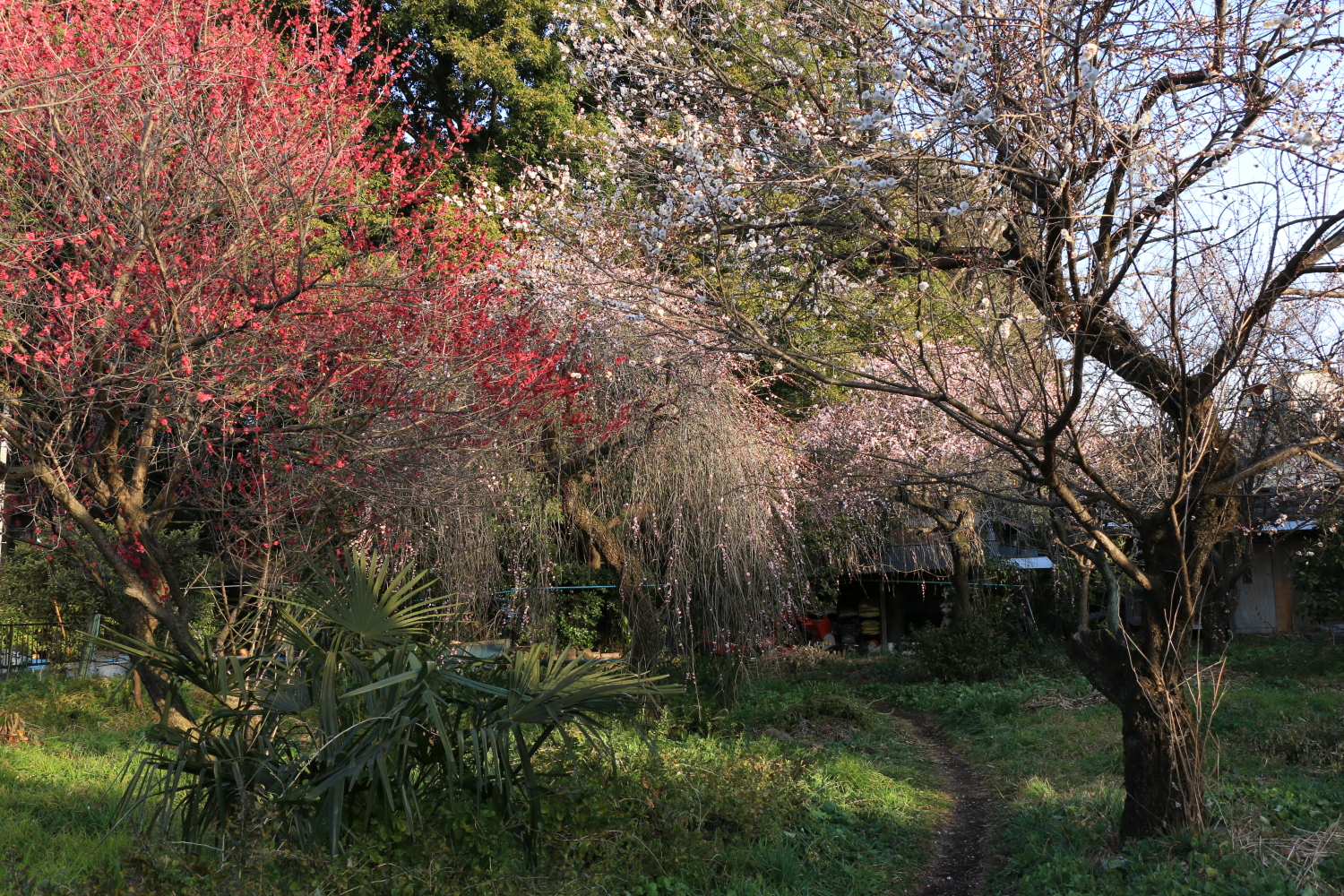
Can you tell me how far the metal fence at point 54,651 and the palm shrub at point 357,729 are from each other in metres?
7.73

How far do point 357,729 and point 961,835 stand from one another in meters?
4.40

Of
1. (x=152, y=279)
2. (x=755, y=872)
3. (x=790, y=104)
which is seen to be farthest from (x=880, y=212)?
(x=152, y=279)

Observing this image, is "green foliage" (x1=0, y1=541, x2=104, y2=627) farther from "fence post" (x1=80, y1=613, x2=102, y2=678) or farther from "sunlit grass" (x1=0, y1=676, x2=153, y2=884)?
"sunlit grass" (x1=0, y1=676, x2=153, y2=884)

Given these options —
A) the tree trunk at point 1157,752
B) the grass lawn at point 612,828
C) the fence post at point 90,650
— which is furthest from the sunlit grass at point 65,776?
the tree trunk at point 1157,752

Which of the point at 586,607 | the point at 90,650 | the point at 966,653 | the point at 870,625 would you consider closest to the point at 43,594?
the point at 90,650

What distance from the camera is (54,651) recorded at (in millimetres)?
12445

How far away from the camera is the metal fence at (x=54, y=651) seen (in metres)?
11.3

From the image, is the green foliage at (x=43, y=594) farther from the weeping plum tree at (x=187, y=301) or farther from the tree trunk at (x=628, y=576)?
the tree trunk at (x=628, y=576)

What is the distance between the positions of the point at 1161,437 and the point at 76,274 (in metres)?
6.54

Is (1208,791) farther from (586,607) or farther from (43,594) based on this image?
(43,594)

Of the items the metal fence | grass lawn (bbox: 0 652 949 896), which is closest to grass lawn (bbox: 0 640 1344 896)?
grass lawn (bbox: 0 652 949 896)

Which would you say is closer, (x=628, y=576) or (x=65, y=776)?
(x=65, y=776)

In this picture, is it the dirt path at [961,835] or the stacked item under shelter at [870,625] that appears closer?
the dirt path at [961,835]

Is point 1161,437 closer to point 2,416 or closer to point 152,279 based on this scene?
point 152,279
